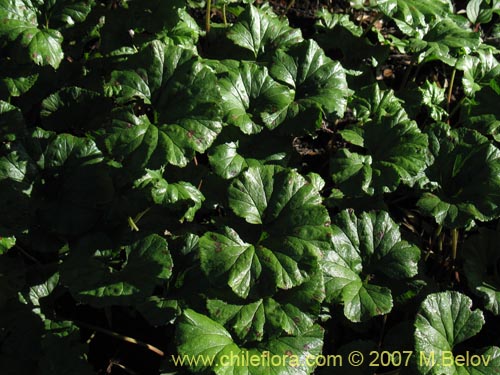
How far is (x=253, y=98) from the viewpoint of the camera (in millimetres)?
2844

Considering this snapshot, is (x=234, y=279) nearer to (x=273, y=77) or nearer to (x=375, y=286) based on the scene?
(x=375, y=286)

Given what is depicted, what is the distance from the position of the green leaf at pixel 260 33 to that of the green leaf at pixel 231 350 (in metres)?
1.50

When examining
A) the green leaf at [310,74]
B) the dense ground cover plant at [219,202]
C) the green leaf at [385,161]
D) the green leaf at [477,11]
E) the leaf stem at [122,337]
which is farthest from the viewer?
the green leaf at [477,11]

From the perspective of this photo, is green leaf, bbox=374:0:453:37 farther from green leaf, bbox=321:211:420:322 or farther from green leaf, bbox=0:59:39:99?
green leaf, bbox=0:59:39:99

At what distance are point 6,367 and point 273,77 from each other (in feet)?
5.88

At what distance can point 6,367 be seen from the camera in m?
2.53

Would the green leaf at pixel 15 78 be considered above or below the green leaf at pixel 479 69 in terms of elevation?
above

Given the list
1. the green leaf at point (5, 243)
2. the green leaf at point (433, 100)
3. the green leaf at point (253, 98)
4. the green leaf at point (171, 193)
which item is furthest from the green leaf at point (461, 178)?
the green leaf at point (5, 243)

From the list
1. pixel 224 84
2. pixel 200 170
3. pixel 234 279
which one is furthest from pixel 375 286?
pixel 224 84

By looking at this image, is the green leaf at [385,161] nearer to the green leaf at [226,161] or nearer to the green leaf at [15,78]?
the green leaf at [226,161]

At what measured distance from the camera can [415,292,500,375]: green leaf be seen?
2371mm

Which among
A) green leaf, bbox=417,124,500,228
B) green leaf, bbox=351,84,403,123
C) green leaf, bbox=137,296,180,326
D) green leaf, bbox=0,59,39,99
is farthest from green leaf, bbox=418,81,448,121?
green leaf, bbox=0,59,39,99

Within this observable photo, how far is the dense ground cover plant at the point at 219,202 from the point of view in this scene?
235 cm

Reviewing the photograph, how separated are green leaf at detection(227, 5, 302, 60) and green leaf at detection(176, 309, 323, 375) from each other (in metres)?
1.50
